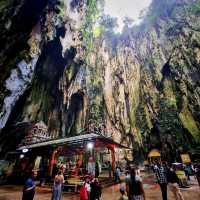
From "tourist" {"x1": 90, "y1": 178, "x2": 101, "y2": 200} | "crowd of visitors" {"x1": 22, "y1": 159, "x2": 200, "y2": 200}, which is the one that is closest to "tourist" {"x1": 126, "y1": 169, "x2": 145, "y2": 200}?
"crowd of visitors" {"x1": 22, "y1": 159, "x2": 200, "y2": 200}

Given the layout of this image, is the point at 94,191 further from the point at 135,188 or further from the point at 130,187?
the point at 135,188

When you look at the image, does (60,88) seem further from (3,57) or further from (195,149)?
(195,149)

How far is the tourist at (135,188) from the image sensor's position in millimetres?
4026

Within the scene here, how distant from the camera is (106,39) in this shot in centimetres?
4125

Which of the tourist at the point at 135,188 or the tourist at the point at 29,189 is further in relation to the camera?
the tourist at the point at 29,189

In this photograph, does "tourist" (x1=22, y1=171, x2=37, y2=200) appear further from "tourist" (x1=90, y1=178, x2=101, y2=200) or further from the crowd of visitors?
"tourist" (x1=90, y1=178, x2=101, y2=200)

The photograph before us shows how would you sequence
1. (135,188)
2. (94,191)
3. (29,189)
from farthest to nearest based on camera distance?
1. (94,191)
2. (29,189)
3. (135,188)

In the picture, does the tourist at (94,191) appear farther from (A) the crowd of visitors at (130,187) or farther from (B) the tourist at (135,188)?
(B) the tourist at (135,188)

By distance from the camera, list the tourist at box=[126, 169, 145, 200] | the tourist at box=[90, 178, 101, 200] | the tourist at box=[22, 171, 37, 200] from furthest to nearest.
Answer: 1. the tourist at box=[90, 178, 101, 200]
2. the tourist at box=[22, 171, 37, 200]
3. the tourist at box=[126, 169, 145, 200]

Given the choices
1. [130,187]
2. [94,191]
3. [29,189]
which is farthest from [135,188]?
[29,189]

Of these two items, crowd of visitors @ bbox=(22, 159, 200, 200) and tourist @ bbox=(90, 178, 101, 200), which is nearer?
crowd of visitors @ bbox=(22, 159, 200, 200)

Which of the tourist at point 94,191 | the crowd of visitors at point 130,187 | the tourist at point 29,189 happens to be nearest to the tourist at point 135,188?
the crowd of visitors at point 130,187

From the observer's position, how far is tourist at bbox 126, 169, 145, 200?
4.03 meters

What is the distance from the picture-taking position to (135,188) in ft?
13.5
